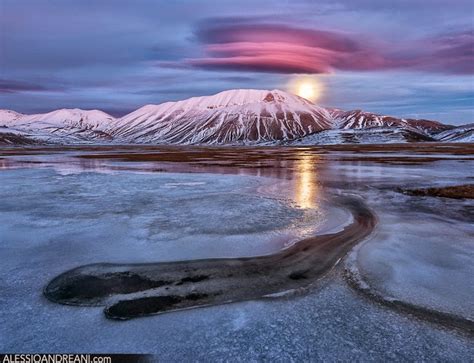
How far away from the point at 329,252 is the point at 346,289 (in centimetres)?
234

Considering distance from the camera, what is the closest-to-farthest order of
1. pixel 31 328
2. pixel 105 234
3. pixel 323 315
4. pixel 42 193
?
pixel 31 328
pixel 323 315
pixel 105 234
pixel 42 193

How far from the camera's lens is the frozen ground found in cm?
577

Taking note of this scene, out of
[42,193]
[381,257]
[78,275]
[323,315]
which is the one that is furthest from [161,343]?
[42,193]

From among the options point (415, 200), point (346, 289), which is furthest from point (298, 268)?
point (415, 200)

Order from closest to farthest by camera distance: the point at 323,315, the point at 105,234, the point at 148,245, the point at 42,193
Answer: the point at 323,315 < the point at 148,245 < the point at 105,234 < the point at 42,193

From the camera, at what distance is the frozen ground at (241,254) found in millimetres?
5766

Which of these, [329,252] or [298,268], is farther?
[329,252]

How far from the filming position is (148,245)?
10.8m

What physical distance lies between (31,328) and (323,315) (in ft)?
16.8

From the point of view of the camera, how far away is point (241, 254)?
9.99 meters

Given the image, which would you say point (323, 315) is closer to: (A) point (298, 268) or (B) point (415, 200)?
(A) point (298, 268)

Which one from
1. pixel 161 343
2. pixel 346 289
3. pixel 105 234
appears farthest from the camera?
pixel 105 234

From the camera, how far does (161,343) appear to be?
19.0 ft

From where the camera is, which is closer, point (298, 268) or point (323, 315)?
point (323, 315)
